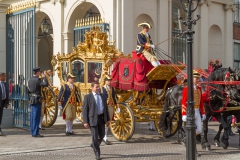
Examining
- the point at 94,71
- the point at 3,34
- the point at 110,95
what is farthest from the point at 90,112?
the point at 3,34

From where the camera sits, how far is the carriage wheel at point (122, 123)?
12305 mm

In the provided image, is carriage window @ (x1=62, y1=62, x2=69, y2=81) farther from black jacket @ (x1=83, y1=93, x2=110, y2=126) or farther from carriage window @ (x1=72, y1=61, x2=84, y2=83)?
black jacket @ (x1=83, y1=93, x2=110, y2=126)

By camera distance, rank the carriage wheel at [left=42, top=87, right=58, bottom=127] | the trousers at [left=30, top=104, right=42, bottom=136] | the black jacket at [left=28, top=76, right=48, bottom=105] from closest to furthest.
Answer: the trousers at [left=30, top=104, right=42, bottom=136]
the black jacket at [left=28, top=76, right=48, bottom=105]
the carriage wheel at [left=42, top=87, right=58, bottom=127]

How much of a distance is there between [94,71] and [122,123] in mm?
2376

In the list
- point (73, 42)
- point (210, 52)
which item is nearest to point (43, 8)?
point (73, 42)

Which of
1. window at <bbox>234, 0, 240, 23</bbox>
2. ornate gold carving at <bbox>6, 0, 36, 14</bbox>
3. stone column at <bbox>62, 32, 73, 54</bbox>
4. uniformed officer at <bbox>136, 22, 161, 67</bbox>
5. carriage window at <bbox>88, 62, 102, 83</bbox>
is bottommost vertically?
carriage window at <bbox>88, 62, 102, 83</bbox>

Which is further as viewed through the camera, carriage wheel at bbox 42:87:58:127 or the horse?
carriage wheel at bbox 42:87:58:127

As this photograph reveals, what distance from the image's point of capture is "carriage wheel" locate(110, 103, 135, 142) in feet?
40.4

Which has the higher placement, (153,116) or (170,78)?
(170,78)

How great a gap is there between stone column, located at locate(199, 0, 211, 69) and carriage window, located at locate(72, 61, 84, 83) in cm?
888

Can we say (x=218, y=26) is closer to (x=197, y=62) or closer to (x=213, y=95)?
(x=197, y=62)

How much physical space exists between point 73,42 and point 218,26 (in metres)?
7.88

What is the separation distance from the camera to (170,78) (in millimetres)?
13055

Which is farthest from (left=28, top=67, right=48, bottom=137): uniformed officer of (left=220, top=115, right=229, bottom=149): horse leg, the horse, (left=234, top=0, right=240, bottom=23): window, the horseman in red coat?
(left=234, top=0, right=240, bottom=23): window
